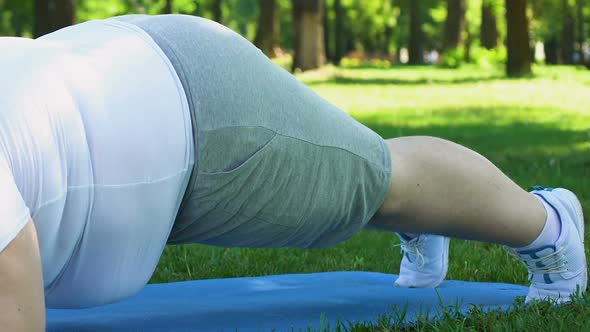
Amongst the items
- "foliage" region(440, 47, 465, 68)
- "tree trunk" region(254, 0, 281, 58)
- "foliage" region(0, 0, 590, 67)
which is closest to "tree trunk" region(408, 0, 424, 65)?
"foliage" region(0, 0, 590, 67)

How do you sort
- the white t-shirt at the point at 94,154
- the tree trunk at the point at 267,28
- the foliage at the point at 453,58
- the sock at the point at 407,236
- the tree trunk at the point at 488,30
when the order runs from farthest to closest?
the tree trunk at the point at 488,30, the foliage at the point at 453,58, the tree trunk at the point at 267,28, the sock at the point at 407,236, the white t-shirt at the point at 94,154

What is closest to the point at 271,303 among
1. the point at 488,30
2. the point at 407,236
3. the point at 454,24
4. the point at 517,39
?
the point at 407,236

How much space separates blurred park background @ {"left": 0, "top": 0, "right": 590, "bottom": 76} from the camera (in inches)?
681

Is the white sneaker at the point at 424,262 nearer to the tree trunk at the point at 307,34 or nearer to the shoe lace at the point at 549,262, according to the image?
the shoe lace at the point at 549,262

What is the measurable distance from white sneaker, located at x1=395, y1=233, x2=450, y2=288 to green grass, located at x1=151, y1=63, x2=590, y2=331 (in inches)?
14.8

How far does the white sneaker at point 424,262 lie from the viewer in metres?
2.89

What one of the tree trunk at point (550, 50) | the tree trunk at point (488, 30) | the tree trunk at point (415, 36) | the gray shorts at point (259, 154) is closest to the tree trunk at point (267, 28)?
the tree trunk at point (488, 30)

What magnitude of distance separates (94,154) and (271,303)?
97 centimetres

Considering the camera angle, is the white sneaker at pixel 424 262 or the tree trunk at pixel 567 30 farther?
the tree trunk at pixel 567 30

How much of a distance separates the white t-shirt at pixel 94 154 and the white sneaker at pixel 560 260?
41.7 inches

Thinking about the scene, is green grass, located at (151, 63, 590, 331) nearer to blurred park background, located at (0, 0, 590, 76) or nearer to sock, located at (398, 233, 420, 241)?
sock, located at (398, 233, 420, 241)

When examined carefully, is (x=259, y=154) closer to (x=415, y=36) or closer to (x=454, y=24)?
(x=454, y=24)

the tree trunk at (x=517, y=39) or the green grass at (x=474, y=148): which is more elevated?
the tree trunk at (x=517, y=39)

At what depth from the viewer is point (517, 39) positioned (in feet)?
56.2
